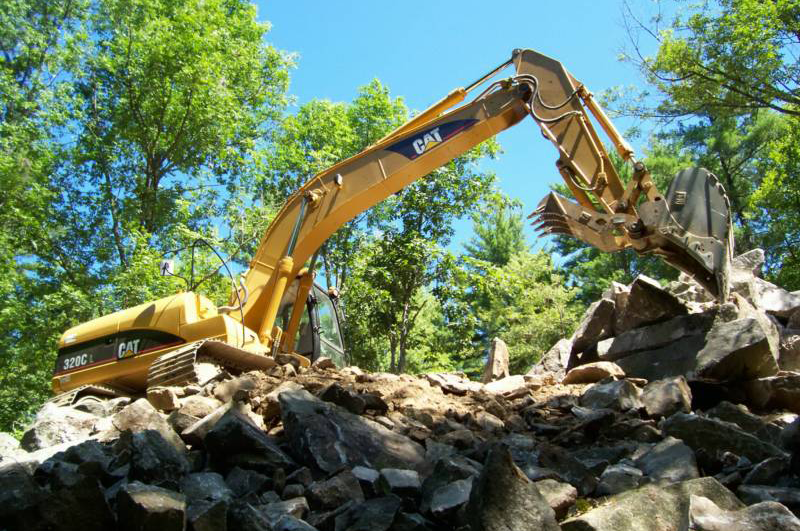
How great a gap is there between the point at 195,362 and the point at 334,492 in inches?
116

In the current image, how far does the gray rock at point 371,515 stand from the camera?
2900 millimetres

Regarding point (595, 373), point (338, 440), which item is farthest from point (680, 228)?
point (338, 440)

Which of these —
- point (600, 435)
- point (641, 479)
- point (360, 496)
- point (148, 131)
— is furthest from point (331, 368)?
point (148, 131)

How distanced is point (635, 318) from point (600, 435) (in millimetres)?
2892

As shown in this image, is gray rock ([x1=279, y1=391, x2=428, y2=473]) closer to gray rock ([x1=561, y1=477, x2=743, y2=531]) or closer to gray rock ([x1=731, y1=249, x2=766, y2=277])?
gray rock ([x1=561, y1=477, x2=743, y2=531])

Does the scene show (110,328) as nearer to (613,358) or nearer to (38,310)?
(613,358)

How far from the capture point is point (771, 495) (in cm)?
307

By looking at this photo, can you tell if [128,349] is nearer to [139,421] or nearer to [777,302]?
[139,421]

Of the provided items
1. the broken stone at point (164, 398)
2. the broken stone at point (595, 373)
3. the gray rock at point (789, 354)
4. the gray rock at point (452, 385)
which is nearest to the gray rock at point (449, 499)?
the broken stone at point (164, 398)

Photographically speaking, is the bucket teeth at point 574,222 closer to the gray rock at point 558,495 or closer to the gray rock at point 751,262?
the gray rock at point 751,262

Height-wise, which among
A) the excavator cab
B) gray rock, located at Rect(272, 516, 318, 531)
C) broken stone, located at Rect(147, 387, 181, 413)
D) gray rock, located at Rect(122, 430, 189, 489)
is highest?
the excavator cab

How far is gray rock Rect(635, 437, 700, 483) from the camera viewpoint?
3.63 metres

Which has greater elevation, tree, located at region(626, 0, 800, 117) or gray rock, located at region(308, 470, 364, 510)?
tree, located at region(626, 0, 800, 117)

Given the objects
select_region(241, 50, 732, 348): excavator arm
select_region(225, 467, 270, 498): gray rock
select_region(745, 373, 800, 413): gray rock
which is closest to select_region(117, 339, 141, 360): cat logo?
select_region(241, 50, 732, 348): excavator arm
